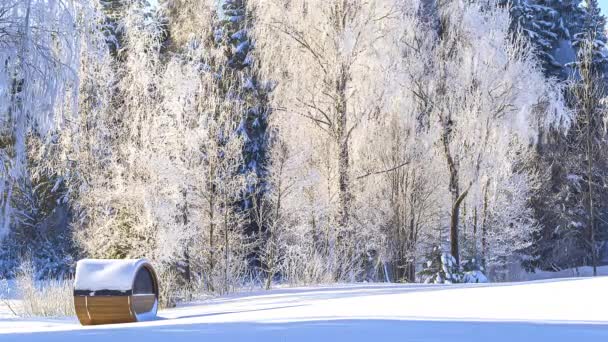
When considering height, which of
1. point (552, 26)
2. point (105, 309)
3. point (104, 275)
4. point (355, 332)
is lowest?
point (105, 309)

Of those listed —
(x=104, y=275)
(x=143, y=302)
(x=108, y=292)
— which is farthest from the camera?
(x=143, y=302)

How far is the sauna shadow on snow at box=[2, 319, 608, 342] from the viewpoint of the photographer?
416cm

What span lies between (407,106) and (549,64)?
1533 centimetres

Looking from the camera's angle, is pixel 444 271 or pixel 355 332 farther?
pixel 444 271

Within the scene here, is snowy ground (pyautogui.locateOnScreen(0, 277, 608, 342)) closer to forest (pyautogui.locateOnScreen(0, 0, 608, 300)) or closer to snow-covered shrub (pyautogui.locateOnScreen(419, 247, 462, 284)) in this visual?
forest (pyautogui.locateOnScreen(0, 0, 608, 300))

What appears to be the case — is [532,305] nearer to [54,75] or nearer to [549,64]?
[54,75]

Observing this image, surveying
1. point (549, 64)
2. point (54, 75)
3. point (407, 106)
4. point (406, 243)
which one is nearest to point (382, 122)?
point (407, 106)

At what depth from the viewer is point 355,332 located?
14.5ft

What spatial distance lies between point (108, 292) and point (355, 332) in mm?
4546

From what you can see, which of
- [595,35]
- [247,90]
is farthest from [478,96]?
[595,35]

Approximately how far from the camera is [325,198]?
701 inches

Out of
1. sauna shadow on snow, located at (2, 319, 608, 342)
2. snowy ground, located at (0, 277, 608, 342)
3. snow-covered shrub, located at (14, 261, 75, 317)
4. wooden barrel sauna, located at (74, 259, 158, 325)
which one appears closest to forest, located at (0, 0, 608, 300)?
snow-covered shrub, located at (14, 261, 75, 317)

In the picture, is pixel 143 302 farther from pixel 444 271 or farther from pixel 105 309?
pixel 444 271

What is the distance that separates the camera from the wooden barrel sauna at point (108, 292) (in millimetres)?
8023
